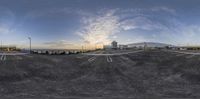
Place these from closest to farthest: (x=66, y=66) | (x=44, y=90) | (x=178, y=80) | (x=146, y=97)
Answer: (x=146, y=97) → (x=44, y=90) → (x=178, y=80) → (x=66, y=66)

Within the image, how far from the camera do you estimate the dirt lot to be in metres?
35.8

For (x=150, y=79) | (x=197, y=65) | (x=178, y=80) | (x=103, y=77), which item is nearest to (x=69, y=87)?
(x=103, y=77)

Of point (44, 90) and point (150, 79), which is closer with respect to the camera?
point (44, 90)

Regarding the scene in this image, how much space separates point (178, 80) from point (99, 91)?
12494 mm

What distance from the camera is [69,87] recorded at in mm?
39875

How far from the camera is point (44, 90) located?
3784 centimetres

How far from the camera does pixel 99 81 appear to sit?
44.4 m

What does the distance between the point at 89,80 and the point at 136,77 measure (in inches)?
268

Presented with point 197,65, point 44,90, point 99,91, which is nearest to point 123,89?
point 99,91

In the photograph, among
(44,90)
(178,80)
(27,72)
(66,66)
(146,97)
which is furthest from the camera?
(66,66)

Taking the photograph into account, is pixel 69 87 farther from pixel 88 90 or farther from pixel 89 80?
pixel 89 80

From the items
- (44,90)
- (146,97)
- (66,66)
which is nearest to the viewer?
(146,97)

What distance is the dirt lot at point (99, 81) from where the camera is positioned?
117 ft

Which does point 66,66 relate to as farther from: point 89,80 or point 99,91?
point 99,91
